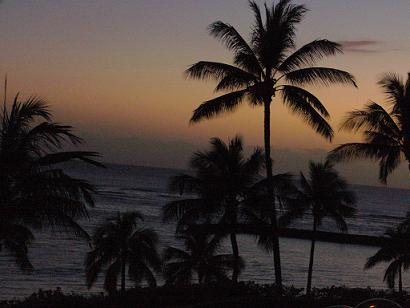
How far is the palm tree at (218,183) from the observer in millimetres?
27984

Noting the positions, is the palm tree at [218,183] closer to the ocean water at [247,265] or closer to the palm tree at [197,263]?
the palm tree at [197,263]

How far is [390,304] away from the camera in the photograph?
789 cm

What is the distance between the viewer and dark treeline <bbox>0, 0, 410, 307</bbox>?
14852 mm

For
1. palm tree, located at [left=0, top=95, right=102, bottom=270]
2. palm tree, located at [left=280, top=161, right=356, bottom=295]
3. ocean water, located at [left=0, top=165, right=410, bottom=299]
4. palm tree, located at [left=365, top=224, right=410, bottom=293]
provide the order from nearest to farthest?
palm tree, located at [left=0, top=95, right=102, bottom=270] < palm tree, located at [left=365, top=224, right=410, bottom=293] < palm tree, located at [left=280, top=161, right=356, bottom=295] < ocean water, located at [left=0, top=165, right=410, bottom=299]

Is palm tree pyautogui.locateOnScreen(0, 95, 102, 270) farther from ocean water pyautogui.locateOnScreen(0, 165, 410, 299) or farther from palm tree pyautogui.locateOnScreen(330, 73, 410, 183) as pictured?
ocean water pyautogui.locateOnScreen(0, 165, 410, 299)

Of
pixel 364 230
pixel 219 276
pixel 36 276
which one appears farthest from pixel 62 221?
pixel 364 230

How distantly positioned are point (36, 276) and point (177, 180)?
27191 millimetres

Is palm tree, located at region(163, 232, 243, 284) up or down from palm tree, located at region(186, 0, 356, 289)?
down

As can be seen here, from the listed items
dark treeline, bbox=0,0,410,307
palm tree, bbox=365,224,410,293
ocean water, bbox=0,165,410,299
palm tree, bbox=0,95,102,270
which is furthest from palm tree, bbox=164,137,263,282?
ocean water, bbox=0,165,410,299

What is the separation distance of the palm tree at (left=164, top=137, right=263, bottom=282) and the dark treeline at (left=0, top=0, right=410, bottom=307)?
5 centimetres

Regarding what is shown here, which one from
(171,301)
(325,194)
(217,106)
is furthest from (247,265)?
(171,301)

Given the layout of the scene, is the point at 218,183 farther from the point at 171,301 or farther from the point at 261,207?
the point at 171,301

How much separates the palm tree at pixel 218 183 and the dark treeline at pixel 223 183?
5 cm

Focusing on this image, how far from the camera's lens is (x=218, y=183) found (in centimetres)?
2816
